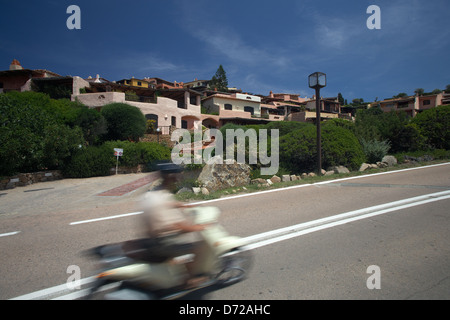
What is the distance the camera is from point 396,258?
10.8 ft

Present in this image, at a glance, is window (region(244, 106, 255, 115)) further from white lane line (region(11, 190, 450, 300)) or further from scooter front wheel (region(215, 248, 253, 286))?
scooter front wheel (region(215, 248, 253, 286))

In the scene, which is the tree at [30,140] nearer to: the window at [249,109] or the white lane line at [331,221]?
the white lane line at [331,221]

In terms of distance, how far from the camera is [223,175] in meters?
9.29

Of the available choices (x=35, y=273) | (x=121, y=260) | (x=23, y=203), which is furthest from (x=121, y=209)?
(x=23, y=203)

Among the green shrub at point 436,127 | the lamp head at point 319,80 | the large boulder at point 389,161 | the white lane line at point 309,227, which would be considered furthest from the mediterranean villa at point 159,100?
the white lane line at point 309,227

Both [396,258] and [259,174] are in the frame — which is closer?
[396,258]

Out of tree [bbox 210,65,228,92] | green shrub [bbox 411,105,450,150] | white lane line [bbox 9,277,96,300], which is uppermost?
tree [bbox 210,65,228,92]

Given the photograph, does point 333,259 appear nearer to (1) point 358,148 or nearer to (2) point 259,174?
(2) point 259,174

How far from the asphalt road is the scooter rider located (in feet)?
0.87

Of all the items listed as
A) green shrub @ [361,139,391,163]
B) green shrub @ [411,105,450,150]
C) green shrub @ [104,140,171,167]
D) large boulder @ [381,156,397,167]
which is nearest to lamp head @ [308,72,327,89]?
green shrub @ [361,139,391,163]

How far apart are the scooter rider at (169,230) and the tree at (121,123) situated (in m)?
22.8

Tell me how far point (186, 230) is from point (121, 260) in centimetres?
77

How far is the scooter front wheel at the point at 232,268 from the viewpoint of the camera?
290 cm

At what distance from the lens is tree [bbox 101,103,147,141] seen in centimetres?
2361
